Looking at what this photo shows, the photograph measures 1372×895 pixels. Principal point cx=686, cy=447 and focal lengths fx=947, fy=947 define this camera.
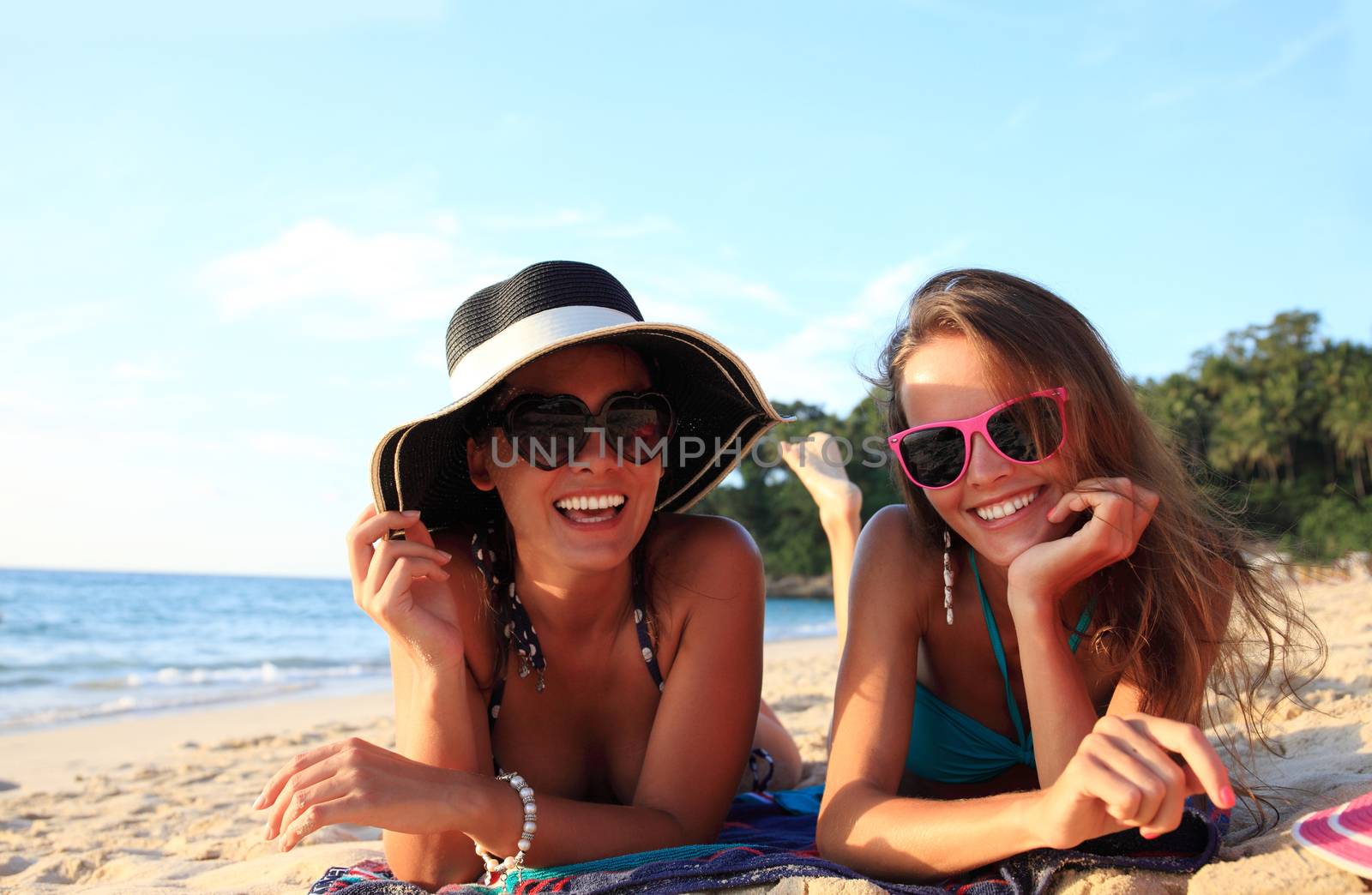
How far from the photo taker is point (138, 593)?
42.4 meters

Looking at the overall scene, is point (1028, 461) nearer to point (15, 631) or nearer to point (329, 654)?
point (329, 654)

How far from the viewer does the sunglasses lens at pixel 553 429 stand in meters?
2.67

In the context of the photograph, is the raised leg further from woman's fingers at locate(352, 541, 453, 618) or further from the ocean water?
the ocean water

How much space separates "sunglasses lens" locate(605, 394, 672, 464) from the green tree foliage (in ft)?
112

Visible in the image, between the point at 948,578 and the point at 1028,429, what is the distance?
0.53m

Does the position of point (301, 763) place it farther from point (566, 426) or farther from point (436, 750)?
point (566, 426)

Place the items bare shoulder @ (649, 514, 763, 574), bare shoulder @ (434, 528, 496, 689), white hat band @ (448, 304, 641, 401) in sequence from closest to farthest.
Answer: white hat band @ (448, 304, 641, 401) → bare shoulder @ (434, 528, 496, 689) → bare shoulder @ (649, 514, 763, 574)

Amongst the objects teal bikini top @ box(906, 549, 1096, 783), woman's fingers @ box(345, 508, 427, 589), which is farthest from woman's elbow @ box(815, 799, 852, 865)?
woman's fingers @ box(345, 508, 427, 589)

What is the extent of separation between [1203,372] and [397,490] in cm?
6505

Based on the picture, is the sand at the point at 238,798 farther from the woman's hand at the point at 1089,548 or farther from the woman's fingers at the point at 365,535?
the woman's fingers at the point at 365,535

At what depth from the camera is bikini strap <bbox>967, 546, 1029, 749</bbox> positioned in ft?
9.02

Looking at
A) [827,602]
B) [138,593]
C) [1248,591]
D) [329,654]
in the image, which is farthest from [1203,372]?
[1248,591]

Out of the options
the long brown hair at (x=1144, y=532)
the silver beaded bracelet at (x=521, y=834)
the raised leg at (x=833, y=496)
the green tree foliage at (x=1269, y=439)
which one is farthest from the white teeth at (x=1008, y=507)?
the green tree foliage at (x=1269, y=439)

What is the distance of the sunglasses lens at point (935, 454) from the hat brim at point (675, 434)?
50cm
